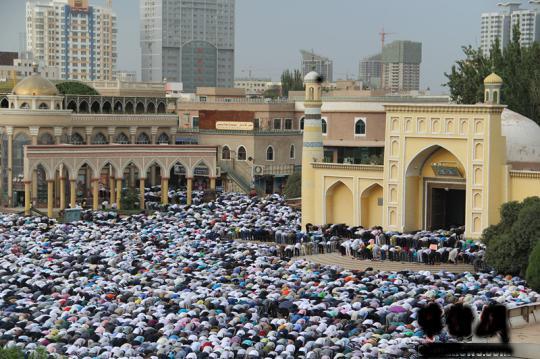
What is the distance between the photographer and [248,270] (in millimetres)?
24938

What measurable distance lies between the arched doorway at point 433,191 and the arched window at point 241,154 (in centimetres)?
1830

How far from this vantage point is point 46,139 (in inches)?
1683

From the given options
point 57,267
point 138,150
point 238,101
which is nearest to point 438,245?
point 57,267

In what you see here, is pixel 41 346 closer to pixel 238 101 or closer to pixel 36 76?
pixel 36 76

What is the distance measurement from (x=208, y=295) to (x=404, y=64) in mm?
115301

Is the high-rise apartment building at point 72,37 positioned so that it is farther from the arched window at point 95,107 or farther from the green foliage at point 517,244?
the green foliage at point 517,244

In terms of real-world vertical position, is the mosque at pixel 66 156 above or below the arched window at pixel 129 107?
below

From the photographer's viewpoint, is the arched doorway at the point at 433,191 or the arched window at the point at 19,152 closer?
the arched doorway at the point at 433,191

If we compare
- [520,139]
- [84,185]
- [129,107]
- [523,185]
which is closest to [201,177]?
[84,185]

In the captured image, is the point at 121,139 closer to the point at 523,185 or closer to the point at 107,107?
the point at 107,107

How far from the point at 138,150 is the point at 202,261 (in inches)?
608

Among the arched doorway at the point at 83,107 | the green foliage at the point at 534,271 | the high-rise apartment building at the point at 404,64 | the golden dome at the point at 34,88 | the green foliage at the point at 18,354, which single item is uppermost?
the high-rise apartment building at the point at 404,64

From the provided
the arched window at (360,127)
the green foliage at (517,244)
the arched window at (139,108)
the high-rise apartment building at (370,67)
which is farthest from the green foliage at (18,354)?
the high-rise apartment building at (370,67)

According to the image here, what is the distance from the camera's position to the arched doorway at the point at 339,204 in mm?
32906
